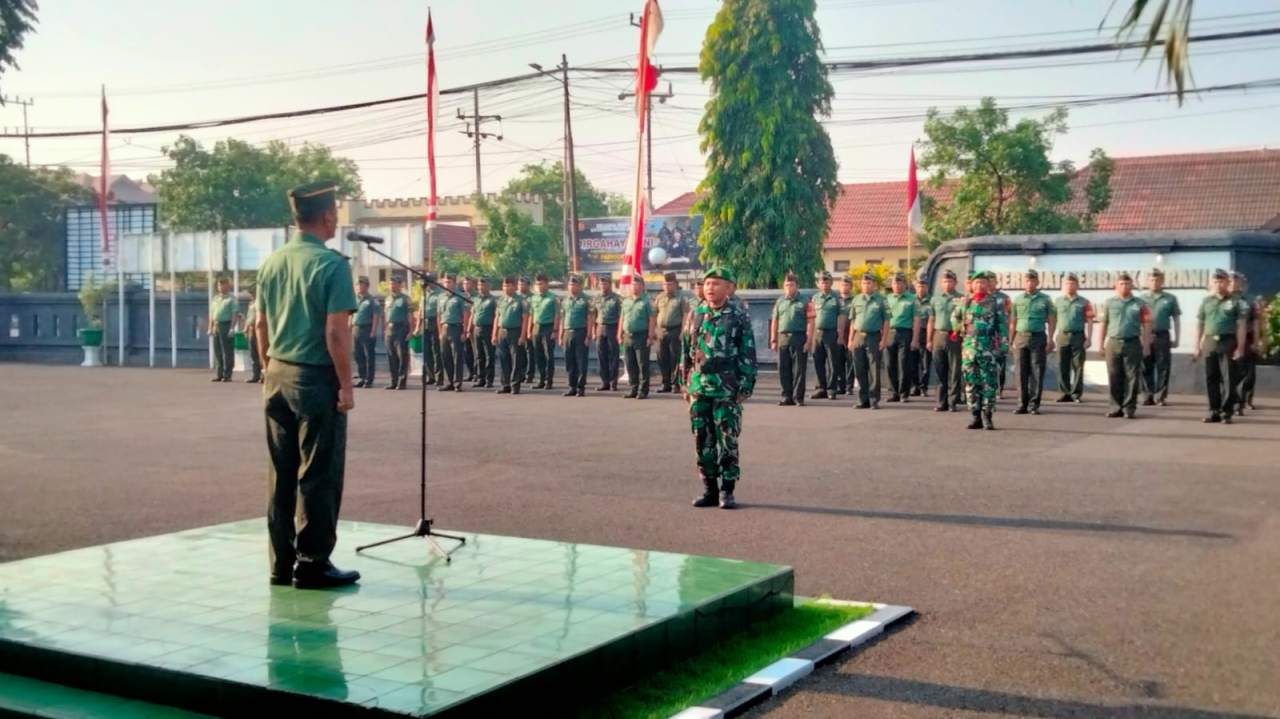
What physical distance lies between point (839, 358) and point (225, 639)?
51.9 feet

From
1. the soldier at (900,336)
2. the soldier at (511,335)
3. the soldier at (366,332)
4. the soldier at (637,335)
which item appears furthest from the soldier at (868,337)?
the soldier at (366,332)

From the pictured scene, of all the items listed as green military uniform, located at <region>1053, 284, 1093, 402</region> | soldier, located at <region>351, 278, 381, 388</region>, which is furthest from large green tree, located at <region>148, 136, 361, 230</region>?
green military uniform, located at <region>1053, 284, 1093, 402</region>

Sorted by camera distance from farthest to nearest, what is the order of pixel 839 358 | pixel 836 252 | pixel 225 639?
pixel 836 252 < pixel 839 358 < pixel 225 639

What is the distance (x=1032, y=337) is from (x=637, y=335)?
21.7 feet

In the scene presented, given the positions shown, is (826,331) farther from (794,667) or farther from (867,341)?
(794,667)

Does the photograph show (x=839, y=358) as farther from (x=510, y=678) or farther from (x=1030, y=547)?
(x=510, y=678)

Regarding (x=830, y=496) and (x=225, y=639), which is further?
(x=830, y=496)

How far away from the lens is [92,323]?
3628cm

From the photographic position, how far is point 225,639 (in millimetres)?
5148

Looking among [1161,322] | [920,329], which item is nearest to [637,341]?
[920,329]

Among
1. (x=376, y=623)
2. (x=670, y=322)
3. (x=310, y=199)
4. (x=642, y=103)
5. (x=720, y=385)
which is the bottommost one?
(x=376, y=623)

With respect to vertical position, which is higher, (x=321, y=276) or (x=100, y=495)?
(x=321, y=276)

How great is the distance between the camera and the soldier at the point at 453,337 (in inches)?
928

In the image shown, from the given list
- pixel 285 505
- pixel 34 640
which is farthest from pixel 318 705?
pixel 285 505
